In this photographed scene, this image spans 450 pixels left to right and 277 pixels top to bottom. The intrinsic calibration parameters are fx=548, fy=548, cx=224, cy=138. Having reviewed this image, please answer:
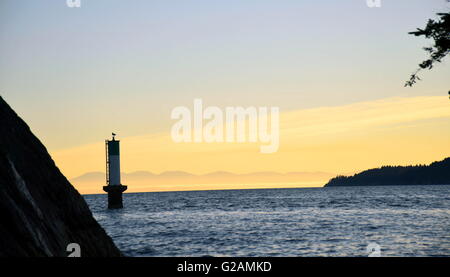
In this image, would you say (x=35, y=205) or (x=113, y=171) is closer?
(x=35, y=205)

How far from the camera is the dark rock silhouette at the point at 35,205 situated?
8.58 meters

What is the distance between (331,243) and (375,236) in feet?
21.4

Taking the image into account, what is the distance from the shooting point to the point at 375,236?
42062 mm

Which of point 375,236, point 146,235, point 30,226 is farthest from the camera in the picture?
point 146,235

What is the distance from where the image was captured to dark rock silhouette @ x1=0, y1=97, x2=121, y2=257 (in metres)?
8.58

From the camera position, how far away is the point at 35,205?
10.1 metres

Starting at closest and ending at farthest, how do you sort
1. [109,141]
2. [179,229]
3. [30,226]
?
[30,226], [179,229], [109,141]

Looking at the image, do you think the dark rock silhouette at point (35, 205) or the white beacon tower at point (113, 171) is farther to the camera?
the white beacon tower at point (113, 171)

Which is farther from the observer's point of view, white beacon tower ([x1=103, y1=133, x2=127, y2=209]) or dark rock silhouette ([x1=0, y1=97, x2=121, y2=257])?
white beacon tower ([x1=103, y1=133, x2=127, y2=209])
